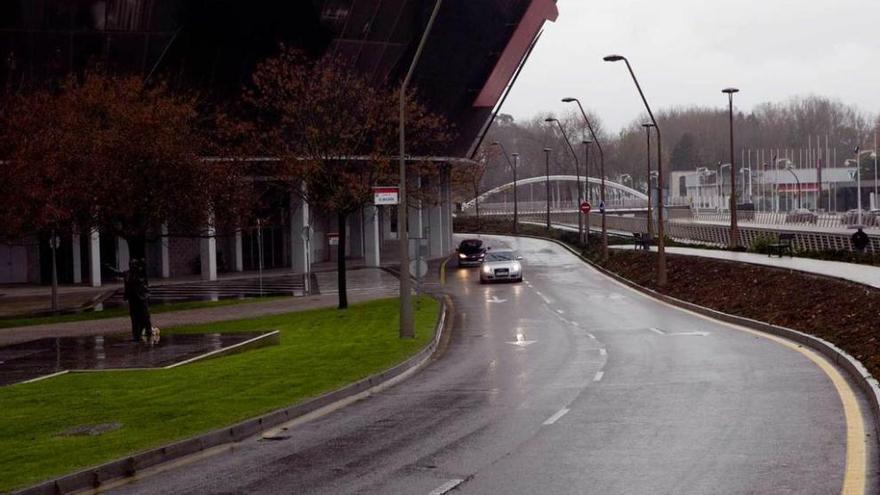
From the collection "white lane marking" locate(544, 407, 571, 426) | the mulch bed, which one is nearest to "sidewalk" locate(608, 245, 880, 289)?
the mulch bed

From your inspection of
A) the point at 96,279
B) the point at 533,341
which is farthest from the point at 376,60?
the point at 533,341

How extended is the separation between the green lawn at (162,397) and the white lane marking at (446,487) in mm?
4045

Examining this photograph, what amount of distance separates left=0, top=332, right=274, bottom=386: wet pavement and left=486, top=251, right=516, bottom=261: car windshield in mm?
23255

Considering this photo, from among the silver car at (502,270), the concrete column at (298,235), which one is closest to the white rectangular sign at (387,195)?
the silver car at (502,270)

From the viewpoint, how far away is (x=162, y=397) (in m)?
17.6

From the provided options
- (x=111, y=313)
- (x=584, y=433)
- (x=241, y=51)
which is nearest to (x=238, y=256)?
(x=241, y=51)

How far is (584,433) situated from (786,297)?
18.1m

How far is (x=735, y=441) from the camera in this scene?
1277 cm

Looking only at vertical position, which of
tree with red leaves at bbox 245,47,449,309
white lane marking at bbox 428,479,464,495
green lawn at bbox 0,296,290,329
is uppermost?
tree with red leaves at bbox 245,47,449,309

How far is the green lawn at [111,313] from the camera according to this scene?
3778cm

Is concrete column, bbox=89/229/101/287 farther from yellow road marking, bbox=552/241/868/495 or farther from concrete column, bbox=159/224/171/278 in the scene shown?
yellow road marking, bbox=552/241/868/495

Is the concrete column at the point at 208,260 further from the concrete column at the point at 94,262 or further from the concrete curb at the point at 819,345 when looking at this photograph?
the concrete curb at the point at 819,345

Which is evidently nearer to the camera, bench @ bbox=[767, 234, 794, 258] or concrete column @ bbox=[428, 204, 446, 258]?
bench @ bbox=[767, 234, 794, 258]

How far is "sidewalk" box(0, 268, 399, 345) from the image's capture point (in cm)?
3341
